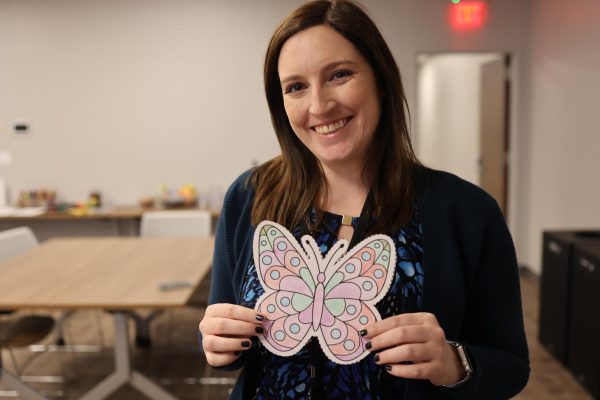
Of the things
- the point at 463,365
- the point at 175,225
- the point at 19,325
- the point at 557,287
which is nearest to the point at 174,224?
the point at 175,225

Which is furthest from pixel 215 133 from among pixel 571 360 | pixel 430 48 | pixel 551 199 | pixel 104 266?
pixel 571 360

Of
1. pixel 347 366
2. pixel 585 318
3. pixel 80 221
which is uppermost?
pixel 347 366

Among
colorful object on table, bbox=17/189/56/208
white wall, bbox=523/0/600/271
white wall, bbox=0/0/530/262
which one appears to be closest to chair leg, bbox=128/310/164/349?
white wall, bbox=0/0/530/262

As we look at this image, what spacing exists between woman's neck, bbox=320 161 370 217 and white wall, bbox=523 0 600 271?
10.8ft

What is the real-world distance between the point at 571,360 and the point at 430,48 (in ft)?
10.4

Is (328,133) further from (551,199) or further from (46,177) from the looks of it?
(46,177)

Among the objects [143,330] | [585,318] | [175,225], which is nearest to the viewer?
[585,318]

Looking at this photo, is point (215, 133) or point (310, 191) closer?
point (310, 191)

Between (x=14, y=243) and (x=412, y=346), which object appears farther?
(x=14, y=243)

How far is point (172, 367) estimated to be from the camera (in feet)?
10.7

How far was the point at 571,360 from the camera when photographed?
299cm

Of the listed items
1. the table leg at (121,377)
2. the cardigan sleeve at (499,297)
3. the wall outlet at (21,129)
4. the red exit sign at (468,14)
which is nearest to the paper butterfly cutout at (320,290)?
the cardigan sleeve at (499,297)

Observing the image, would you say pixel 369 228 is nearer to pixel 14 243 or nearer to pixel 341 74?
pixel 341 74

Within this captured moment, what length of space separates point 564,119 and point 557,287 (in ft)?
5.70
